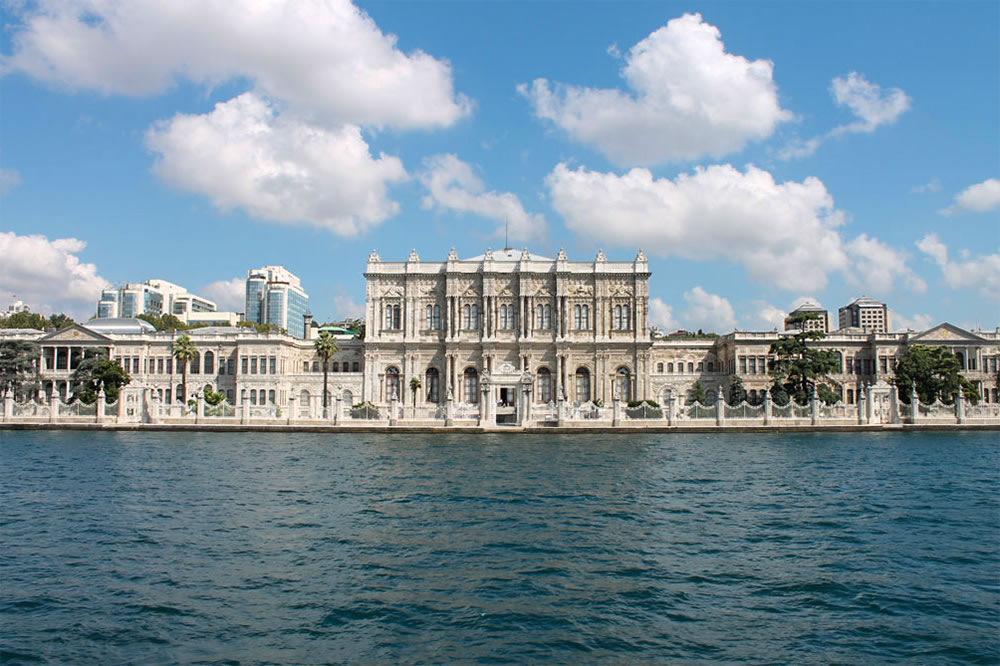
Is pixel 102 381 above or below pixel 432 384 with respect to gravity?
above

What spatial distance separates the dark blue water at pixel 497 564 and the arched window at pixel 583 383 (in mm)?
36126

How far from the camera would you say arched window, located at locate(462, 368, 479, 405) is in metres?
62.1

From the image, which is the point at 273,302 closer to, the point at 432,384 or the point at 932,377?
the point at 432,384

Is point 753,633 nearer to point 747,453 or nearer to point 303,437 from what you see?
point 747,453

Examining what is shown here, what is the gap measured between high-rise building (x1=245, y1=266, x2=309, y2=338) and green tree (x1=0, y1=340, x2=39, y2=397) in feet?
376

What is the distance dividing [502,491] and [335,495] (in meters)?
4.47

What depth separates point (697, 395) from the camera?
60.8 m

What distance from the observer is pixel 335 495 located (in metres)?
20.3

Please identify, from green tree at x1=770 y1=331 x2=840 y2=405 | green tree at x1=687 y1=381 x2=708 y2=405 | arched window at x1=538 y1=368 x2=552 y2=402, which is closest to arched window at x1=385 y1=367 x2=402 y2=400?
arched window at x1=538 y1=368 x2=552 y2=402

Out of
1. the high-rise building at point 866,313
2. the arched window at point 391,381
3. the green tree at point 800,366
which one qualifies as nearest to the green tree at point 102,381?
the arched window at point 391,381

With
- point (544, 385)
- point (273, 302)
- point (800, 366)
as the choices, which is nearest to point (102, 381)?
point (544, 385)

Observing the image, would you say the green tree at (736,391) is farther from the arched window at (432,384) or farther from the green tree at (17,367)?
the green tree at (17,367)

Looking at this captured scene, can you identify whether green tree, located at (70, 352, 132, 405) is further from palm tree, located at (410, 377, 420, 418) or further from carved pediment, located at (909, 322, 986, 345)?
carved pediment, located at (909, 322, 986, 345)

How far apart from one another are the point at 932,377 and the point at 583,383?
24992 millimetres
